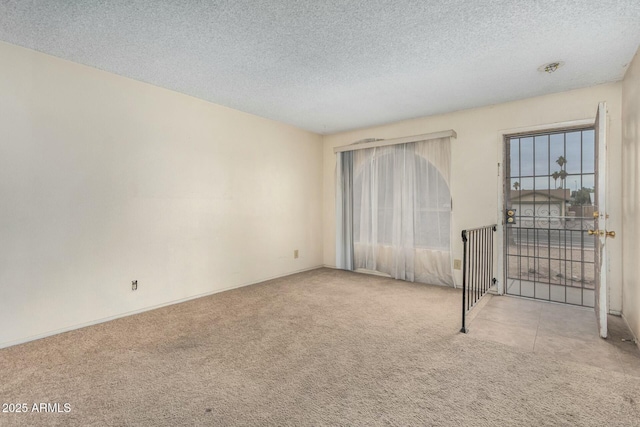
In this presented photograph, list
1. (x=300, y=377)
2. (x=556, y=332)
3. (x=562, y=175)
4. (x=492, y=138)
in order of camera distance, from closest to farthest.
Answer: (x=300, y=377)
(x=556, y=332)
(x=562, y=175)
(x=492, y=138)

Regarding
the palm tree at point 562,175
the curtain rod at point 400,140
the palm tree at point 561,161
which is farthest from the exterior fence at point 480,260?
the curtain rod at point 400,140

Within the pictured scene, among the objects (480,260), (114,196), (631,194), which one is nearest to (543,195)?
(631,194)

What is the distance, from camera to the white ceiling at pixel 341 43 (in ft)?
6.34

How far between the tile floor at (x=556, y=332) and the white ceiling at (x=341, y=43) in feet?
7.55

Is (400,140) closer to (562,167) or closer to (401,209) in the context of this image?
(401,209)

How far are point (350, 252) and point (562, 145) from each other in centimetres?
304

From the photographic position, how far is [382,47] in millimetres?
2385

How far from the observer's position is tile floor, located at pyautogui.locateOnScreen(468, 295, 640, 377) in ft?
7.00

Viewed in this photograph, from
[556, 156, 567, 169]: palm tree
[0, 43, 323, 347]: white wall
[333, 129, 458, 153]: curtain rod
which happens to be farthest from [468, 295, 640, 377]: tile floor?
[0, 43, 323, 347]: white wall

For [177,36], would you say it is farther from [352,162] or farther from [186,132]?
[352,162]

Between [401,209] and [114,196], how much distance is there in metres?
3.49

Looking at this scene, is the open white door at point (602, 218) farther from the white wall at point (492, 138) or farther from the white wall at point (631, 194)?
the white wall at point (492, 138)

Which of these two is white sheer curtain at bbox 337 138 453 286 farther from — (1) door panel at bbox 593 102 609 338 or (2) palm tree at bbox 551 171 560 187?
(1) door panel at bbox 593 102 609 338

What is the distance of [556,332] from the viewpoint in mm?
2564
